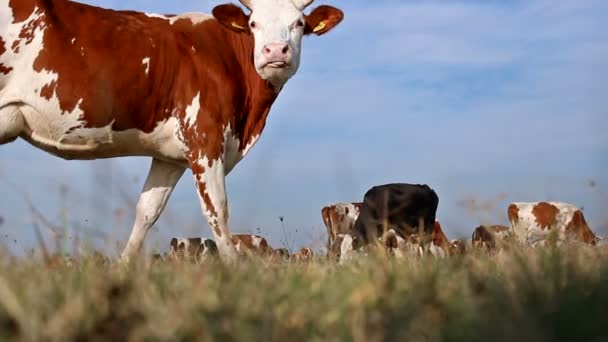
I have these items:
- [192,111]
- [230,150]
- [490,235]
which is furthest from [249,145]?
[490,235]

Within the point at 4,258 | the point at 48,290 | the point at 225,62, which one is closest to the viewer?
the point at 48,290

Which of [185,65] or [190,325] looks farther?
[185,65]

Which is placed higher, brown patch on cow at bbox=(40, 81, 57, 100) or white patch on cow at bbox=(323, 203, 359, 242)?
brown patch on cow at bbox=(40, 81, 57, 100)

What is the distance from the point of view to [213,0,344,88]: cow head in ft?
26.2

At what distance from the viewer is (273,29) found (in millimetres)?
8141

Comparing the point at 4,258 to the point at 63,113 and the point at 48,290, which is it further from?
the point at 63,113

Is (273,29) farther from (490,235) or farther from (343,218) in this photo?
(343,218)

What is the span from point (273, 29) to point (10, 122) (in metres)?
2.75

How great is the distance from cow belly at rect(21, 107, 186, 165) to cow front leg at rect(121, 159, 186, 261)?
1.42ft

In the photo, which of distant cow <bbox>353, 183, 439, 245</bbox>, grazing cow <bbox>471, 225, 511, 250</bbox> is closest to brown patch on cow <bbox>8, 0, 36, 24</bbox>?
grazing cow <bbox>471, 225, 511, 250</bbox>

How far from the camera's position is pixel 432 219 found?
38.0ft

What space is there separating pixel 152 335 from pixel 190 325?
125mm

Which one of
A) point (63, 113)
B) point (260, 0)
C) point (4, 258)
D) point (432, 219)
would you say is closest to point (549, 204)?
point (432, 219)

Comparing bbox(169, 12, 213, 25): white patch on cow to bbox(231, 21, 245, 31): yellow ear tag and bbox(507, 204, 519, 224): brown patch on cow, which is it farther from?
bbox(507, 204, 519, 224): brown patch on cow
